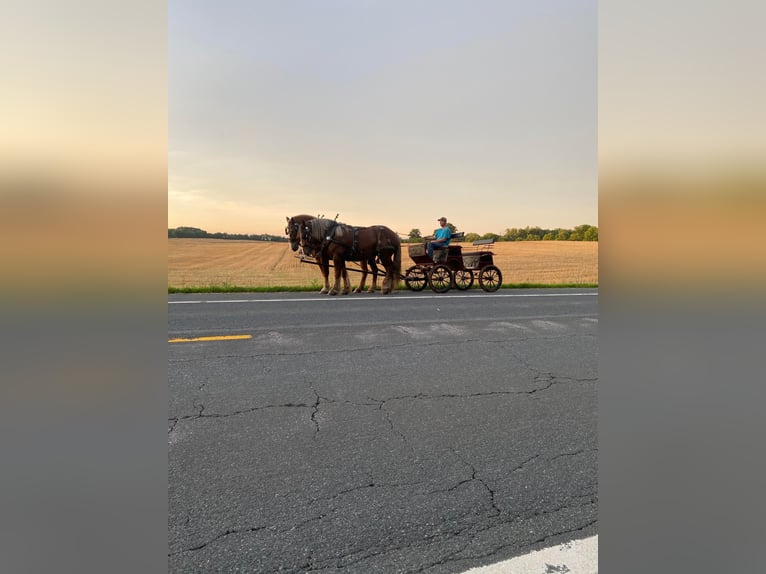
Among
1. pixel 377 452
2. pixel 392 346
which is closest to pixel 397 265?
pixel 392 346

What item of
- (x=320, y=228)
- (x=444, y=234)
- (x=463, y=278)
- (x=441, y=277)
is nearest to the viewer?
(x=320, y=228)

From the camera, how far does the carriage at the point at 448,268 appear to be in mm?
11672

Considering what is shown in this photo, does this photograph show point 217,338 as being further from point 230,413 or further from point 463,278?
point 463,278

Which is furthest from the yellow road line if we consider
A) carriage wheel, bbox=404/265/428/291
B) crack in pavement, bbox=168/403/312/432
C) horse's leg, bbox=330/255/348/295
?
carriage wheel, bbox=404/265/428/291

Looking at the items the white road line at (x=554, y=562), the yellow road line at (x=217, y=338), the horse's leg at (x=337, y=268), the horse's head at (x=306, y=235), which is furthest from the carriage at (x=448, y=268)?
the white road line at (x=554, y=562)

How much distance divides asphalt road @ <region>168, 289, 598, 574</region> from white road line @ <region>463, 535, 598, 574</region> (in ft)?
0.16

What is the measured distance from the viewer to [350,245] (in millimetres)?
11062

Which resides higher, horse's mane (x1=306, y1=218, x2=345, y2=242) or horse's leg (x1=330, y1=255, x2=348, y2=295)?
horse's mane (x1=306, y1=218, x2=345, y2=242)

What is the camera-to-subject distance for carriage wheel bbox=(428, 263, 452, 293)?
38.1 ft

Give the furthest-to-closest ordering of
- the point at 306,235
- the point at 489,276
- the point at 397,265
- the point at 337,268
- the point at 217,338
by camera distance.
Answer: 1. the point at 489,276
2. the point at 397,265
3. the point at 337,268
4. the point at 306,235
5. the point at 217,338

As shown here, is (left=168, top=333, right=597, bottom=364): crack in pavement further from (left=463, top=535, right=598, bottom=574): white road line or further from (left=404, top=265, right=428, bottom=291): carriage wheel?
(left=404, top=265, right=428, bottom=291): carriage wheel

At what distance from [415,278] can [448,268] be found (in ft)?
3.36
